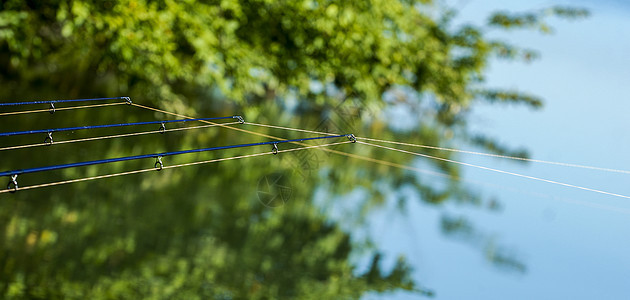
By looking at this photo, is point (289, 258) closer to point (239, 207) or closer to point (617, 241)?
point (239, 207)

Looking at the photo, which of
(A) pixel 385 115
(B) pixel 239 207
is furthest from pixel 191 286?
(A) pixel 385 115

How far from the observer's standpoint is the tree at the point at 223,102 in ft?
9.18

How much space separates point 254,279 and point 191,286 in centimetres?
28

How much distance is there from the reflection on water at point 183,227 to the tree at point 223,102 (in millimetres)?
11

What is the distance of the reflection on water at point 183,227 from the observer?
2648 millimetres

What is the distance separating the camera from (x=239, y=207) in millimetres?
3830

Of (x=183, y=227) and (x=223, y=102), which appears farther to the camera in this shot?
(x=223, y=102)

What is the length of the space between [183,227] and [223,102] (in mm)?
4002

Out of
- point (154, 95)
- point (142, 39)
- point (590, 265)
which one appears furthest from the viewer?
point (154, 95)

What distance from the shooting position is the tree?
2.80m

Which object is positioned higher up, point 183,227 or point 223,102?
point 223,102

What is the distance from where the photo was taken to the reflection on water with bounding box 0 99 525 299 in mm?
2648

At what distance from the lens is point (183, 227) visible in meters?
3.33

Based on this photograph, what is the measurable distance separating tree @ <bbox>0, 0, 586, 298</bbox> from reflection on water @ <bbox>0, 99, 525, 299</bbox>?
0.01 m
